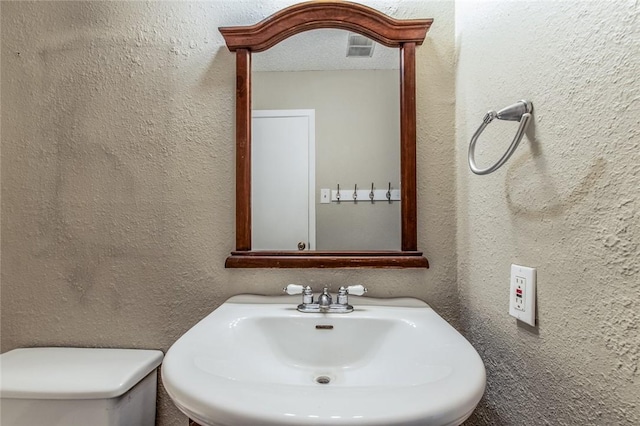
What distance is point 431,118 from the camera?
985mm

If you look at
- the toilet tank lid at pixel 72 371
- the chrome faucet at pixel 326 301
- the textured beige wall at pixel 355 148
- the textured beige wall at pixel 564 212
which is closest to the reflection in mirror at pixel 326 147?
the textured beige wall at pixel 355 148

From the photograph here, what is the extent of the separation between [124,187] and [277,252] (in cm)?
52

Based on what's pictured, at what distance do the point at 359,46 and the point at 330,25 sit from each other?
11cm

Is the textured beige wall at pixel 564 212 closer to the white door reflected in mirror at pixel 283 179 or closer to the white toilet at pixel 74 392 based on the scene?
the white door reflected in mirror at pixel 283 179

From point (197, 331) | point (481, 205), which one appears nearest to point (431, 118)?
point (481, 205)

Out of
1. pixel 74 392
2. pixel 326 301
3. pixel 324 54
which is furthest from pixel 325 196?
pixel 74 392

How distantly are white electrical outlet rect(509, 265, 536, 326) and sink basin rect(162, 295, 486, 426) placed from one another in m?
0.12

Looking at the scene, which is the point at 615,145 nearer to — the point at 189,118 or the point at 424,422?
the point at 424,422

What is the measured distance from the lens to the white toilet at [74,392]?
30.5 inches

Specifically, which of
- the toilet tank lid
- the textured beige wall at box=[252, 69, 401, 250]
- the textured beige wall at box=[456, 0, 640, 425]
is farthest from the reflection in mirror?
the toilet tank lid

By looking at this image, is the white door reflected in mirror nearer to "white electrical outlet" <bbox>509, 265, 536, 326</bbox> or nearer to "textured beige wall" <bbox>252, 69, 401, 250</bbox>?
"textured beige wall" <bbox>252, 69, 401, 250</bbox>

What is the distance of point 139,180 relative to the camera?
1.01m

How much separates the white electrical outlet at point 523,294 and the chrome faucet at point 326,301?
Result: 35 centimetres

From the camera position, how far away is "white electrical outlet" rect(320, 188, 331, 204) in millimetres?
971
